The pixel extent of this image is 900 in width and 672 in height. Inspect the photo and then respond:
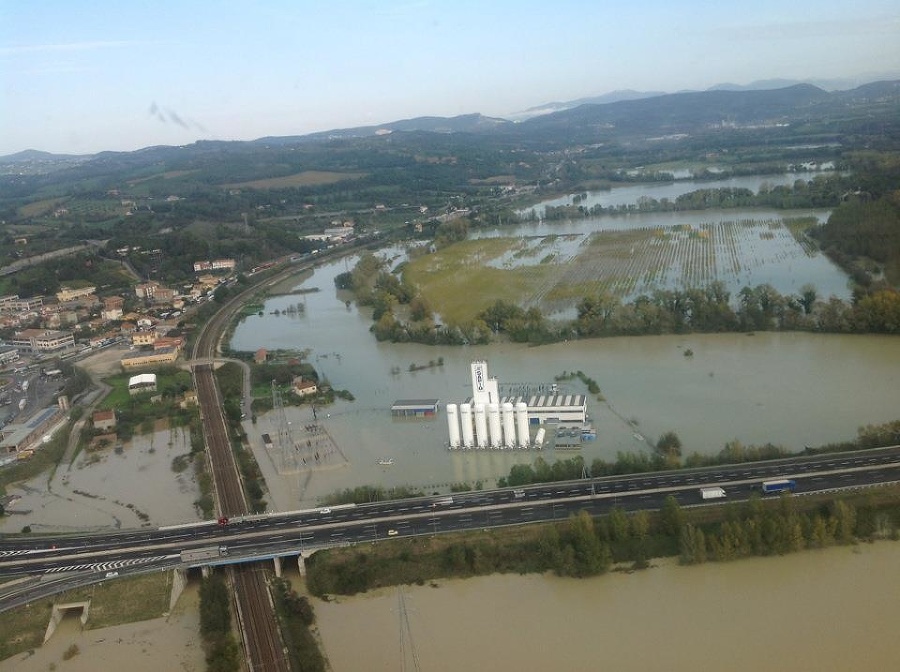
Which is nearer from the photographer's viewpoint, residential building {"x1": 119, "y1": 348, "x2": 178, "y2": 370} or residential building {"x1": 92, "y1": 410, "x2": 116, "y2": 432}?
residential building {"x1": 92, "y1": 410, "x2": 116, "y2": 432}

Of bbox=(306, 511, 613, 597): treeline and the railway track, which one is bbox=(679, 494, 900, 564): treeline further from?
the railway track

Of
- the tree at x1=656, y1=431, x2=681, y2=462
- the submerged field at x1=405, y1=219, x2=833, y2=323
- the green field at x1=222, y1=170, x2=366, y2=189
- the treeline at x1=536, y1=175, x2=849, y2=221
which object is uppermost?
the green field at x1=222, y1=170, x2=366, y2=189

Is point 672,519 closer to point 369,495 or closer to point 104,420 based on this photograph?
point 369,495

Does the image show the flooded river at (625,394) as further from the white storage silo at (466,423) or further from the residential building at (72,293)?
the residential building at (72,293)

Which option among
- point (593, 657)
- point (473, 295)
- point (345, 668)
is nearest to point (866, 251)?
point (473, 295)

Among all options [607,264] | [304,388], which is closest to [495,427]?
[304,388]

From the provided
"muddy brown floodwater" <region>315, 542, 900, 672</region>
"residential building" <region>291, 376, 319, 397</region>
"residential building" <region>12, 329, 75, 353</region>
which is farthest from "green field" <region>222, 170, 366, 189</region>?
"muddy brown floodwater" <region>315, 542, 900, 672</region>
